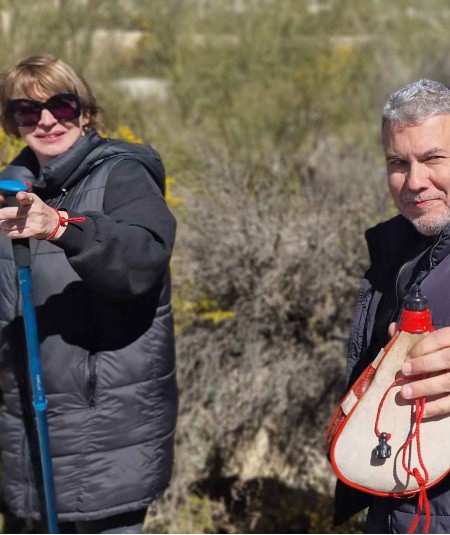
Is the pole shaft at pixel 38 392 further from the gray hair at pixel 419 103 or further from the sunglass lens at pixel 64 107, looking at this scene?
the gray hair at pixel 419 103

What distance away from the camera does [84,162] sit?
2.08 m

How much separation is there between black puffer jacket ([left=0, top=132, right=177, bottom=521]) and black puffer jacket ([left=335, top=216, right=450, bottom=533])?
0.55m

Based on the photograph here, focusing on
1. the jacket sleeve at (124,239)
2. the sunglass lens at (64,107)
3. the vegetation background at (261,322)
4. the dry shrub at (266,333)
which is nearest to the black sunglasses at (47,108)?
the sunglass lens at (64,107)

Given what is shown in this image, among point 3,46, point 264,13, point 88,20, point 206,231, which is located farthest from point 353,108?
point 206,231

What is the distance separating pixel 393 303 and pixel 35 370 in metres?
0.99

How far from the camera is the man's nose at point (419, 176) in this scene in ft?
5.65

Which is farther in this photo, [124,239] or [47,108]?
[47,108]

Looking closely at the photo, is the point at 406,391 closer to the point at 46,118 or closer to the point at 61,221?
the point at 61,221

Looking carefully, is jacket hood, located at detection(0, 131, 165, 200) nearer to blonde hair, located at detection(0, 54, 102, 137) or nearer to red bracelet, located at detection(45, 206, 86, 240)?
blonde hair, located at detection(0, 54, 102, 137)

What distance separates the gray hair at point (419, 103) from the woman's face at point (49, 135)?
98cm

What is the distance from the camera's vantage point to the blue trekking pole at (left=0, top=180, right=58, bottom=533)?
1992 millimetres

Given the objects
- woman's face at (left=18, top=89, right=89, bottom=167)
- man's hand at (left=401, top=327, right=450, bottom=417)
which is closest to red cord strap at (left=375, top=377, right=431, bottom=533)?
man's hand at (left=401, top=327, right=450, bottom=417)

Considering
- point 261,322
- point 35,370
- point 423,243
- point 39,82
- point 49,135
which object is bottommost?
point 261,322

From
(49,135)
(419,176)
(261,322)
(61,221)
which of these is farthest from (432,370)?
(261,322)
